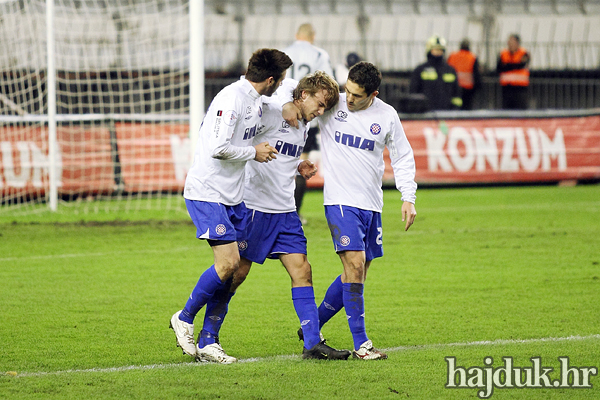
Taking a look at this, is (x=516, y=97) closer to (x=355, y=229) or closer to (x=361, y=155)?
(x=361, y=155)

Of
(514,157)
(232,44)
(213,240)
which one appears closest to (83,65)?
(232,44)

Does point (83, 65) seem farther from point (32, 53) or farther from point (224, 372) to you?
point (224, 372)

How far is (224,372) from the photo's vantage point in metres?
4.57

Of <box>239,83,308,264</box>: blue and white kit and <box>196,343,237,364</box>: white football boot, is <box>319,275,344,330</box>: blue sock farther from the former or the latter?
<box>196,343,237,364</box>: white football boot

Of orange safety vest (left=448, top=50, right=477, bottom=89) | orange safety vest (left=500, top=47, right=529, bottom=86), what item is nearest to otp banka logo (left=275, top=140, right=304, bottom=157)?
orange safety vest (left=448, top=50, right=477, bottom=89)

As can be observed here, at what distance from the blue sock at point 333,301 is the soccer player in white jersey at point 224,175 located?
2.28ft

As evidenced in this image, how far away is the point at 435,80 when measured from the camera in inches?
579

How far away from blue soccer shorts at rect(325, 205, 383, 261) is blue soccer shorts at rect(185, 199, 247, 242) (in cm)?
57

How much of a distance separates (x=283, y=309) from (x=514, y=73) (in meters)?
11.5

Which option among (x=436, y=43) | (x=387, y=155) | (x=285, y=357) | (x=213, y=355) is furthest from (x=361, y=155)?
(x=436, y=43)

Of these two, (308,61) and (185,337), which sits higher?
(308,61)

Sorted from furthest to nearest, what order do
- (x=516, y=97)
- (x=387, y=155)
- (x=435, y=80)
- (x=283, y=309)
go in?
(x=516, y=97) → (x=435, y=80) → (x=387, y=155) → (x=283, y=309)

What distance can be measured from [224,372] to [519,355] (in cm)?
167

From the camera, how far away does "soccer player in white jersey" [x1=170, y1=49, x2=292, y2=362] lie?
4.74 metres
